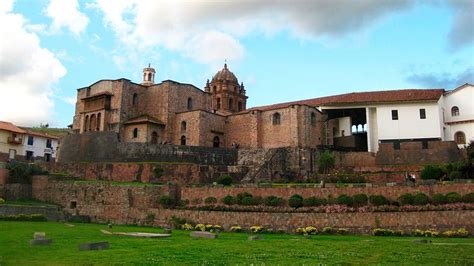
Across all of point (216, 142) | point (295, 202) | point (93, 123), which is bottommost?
point (295, 202)

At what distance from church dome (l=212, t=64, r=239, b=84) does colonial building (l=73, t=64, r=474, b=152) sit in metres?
14.2

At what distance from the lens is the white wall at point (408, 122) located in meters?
42.9

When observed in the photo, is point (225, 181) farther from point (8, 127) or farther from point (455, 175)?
point (8, 127)

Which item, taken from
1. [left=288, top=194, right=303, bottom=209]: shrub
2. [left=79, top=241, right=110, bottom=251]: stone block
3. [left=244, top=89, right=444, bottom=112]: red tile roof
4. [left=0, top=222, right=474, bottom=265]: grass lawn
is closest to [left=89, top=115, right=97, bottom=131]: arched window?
[left=244, top=89, right=444, bottom=112]: red tile roof

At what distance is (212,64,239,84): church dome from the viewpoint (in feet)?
220

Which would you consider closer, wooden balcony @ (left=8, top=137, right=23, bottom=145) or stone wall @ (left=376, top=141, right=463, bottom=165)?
stone wall @ (left=376, top=141, right=463, bottom=165)

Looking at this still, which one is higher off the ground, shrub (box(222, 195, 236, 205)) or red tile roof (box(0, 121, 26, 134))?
red tile roof (box(0, 121, 26, 134))

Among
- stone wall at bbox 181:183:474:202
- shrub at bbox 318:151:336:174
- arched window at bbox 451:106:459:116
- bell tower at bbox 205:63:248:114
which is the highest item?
bell tower at bbox 205:63:248:114

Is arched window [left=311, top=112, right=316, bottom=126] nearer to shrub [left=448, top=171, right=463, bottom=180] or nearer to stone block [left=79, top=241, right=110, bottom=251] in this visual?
shrub [left=448, top=171, right=463, bottom=180]

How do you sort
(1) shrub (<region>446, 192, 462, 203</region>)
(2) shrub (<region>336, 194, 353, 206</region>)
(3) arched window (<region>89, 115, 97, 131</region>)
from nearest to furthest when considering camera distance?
(1) shrub (<region>446, 192, 462, 203</region>)
(2) shrub (<region>336, 194, 353, 206</region>)
(3) arched window (<region>89, 115, 97, 131</region>)

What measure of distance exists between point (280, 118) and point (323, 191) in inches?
778

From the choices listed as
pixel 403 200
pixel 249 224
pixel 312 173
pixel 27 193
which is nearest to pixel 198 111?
pixel 312 173

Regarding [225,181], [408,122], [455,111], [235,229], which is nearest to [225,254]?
[235,229]

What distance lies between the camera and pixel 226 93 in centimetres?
6556
